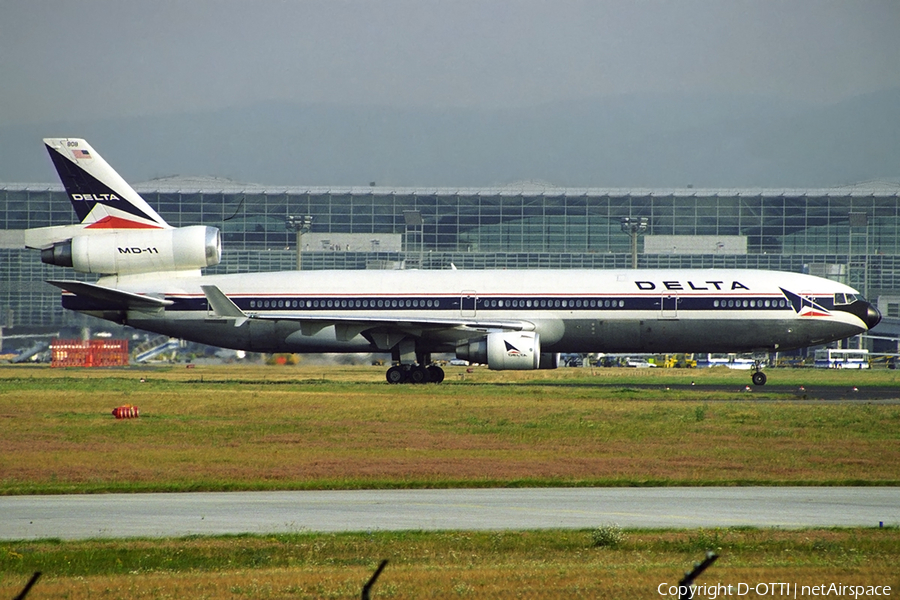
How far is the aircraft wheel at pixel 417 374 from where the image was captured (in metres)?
43.0

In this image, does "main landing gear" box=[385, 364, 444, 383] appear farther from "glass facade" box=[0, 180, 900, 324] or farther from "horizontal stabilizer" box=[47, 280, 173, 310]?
"glass facade" box=[0, 180, 900, 324]

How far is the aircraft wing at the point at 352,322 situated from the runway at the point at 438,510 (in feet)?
77.9

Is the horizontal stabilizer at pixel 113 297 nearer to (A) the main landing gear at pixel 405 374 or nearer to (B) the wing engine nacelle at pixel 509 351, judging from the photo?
(A) the main landing gear at pixel 405 374

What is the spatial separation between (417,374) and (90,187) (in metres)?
16.4

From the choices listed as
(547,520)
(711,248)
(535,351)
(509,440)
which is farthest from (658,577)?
(711,248)

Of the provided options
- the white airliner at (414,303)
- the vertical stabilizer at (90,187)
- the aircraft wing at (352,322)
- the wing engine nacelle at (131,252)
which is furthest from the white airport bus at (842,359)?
the vertical stabilizer at (90,187)

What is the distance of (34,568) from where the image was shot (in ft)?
37.3

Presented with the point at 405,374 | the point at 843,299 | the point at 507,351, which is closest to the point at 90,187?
the point at 405,374

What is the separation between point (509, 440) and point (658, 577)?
44.7 feet

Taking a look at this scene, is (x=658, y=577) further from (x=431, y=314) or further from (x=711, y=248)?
(x=711, y=248)

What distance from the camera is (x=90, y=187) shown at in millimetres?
43906

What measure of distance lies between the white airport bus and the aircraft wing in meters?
38.7

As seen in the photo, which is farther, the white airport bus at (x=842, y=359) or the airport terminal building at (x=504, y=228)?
the airport terminal building at (x=504, y=228)

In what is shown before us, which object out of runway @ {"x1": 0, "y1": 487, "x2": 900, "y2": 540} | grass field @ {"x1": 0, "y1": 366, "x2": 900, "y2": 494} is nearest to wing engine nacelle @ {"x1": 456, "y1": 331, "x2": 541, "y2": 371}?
grass field @ {"x1": 0, "y1": 366, "x2": 900, "y2": 494}
